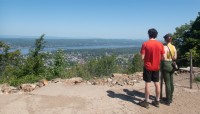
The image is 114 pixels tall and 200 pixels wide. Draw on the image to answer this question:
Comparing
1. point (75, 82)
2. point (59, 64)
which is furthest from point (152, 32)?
point (59, 64)

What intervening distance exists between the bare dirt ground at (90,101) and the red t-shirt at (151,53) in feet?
3.75

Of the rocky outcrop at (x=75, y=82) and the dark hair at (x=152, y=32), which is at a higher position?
the dark hair at (x=152, y=32)

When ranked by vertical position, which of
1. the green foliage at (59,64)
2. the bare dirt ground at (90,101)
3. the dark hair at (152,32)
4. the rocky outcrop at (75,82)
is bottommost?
the bare dirt ground at (90,101)

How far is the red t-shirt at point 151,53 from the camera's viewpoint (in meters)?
6.62

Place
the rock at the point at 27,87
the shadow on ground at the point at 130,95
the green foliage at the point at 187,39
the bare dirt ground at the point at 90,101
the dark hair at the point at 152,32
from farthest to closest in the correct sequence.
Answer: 1. the green foliage at the point at 187,39
2. the rock at the point at 27,87
3. the shadow on ground at the point at 130,95
4. the bare dirt ground at the point at 90,101
5. the dark hair at the point at 152,32

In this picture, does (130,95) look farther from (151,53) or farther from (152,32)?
(152,32)

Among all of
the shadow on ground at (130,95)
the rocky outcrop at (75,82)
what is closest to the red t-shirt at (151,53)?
the shadow on ground at (130,95)

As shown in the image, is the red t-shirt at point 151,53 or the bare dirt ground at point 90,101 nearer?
the red t-shirt at point 151,53

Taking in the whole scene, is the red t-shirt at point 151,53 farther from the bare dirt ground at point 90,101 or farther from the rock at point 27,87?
the rock at point 27,87

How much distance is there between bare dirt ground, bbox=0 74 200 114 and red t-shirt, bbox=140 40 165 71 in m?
1.14

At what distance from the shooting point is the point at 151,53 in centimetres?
664

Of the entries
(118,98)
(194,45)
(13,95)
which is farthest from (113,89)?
(194,45)

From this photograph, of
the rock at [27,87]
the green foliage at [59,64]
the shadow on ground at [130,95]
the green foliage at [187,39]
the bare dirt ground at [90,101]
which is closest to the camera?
the bare dirt ground at [90,101]

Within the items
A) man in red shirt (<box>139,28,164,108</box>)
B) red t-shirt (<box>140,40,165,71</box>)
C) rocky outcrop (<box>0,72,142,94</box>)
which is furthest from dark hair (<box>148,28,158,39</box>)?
rocky outcrop (<box>0,72,142,94</box>)
